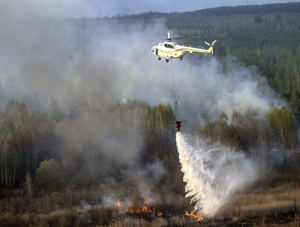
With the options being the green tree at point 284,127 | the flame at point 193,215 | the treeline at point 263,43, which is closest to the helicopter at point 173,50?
the flame at point 193,215

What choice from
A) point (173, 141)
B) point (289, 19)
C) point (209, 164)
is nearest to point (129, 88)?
point (173, 141)

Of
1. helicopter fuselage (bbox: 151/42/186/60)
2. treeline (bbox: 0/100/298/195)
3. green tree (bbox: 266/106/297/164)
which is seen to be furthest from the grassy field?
helicopter fuselage (bbox: 151/42/186/60)

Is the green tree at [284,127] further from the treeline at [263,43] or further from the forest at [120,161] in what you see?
the treeline at [263,43]

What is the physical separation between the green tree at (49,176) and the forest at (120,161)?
106 millimetres

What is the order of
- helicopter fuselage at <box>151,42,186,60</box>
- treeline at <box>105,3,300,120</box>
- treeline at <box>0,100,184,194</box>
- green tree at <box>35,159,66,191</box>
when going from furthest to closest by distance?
treeline at <box>105,3,300,120</box>
treeline at <box>0,100,184,194</box>
green tree at <box>35,159,66,191</box>
helicopter fuselage at <box>151,42,186,60</box>

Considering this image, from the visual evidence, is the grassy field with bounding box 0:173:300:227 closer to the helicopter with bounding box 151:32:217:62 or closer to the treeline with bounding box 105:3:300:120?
the helicopter with bounding box 151:32:217:62

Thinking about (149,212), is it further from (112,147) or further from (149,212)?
(112,147)

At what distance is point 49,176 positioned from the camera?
5297cm

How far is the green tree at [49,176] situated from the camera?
173 feet

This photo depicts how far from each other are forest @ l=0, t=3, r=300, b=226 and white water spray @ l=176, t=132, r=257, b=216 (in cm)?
120

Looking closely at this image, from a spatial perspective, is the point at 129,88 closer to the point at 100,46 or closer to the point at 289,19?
the point at 100,46

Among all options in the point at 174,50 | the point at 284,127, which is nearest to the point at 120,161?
the point at 284,127

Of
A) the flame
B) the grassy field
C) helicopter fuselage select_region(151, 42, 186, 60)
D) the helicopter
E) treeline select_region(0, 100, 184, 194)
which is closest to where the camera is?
the grassy field

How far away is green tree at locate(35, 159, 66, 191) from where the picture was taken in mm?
52781
